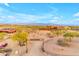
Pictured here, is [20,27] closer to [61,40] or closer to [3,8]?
[3,8]

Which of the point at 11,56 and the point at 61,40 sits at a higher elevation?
the point at 61,40

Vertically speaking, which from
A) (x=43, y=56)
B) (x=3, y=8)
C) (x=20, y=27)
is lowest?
(x=43, y=56)

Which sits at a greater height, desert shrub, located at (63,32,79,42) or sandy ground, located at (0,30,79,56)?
desert shrub, located at (63,32,79,42)

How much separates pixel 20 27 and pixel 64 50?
15.5 inches

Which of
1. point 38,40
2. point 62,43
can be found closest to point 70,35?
point 62,43

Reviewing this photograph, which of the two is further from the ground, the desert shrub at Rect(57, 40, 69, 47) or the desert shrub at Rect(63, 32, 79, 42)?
the desert shrub at Rect(63, 32, 79, 42)

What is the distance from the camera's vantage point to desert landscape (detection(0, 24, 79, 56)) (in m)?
1.29

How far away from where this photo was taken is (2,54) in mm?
1301

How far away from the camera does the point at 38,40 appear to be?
51.2 inches

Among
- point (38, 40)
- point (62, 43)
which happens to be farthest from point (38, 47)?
point (62, 43)

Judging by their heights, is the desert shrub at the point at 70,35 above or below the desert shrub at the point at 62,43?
above

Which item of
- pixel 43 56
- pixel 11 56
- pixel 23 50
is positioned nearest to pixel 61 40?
pixel 43 56

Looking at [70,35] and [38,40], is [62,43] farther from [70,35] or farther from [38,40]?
[38,40]

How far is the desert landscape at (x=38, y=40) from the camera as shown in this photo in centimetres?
129
